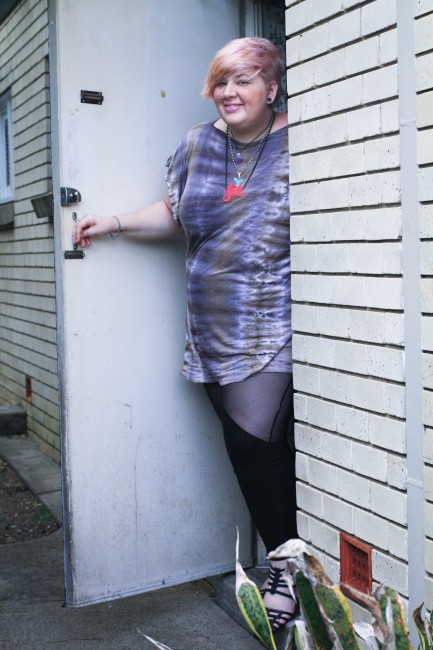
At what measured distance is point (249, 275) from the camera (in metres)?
3.68

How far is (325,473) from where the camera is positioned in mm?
3275

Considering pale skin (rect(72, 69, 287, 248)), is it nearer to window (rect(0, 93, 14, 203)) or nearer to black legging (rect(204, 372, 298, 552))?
black legging (rect(204, 372, 298, 552))

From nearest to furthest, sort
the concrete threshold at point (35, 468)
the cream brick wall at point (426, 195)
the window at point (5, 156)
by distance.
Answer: the cream brick wall at point (426, 195)
the concrete threshold at point (35, 468)
the window at point (5, 156)

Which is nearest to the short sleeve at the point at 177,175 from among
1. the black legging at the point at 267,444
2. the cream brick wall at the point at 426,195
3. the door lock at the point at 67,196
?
the door lock at the point at 67,196

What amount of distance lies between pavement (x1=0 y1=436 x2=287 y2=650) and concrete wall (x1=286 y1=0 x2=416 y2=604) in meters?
0.76

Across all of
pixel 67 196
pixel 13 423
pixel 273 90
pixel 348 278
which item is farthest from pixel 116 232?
pixel 13 423

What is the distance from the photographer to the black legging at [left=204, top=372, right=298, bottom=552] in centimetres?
369

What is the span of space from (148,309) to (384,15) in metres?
1.84

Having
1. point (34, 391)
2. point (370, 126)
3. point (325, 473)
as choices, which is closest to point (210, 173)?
point (370, 126)

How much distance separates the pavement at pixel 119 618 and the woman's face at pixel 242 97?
6.63 ft

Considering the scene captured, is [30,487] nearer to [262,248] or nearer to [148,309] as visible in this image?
[148,309]

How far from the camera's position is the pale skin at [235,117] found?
3.62 metres

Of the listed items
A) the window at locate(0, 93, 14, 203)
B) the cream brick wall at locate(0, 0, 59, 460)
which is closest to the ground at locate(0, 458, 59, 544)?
the cream brick wall at locate(0, 0, 59, 460)

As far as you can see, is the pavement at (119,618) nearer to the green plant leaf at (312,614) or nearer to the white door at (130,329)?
the white door at (130,329)
